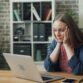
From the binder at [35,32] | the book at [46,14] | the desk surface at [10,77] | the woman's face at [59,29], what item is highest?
the book at [46,14]

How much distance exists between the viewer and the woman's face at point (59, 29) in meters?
2.46

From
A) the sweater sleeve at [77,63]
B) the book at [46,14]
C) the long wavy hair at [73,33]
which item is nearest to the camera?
the sweater sleeve at [77,63]

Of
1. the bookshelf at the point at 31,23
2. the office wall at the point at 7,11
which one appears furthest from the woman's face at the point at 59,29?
the office wall at the point at 7,11

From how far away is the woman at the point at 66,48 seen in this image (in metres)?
2.46

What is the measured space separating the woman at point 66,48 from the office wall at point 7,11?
2862 millimetres

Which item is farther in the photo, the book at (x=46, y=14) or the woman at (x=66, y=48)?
the book at (x=46, y=14)

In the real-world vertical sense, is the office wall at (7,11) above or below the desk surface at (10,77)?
above

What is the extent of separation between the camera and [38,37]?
519 centimetres

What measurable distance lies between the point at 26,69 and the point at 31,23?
10.2 ft

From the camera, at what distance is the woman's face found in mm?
2461

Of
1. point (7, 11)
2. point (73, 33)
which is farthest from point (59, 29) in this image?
point (7, 11)

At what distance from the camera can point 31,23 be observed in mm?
5199

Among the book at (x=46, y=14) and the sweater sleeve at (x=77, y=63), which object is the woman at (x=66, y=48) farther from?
the book at (x=46, y=14)

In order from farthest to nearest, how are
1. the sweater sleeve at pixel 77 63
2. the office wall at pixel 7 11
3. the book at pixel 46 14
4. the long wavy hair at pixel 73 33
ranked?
the office wall at pixel 7 11 → the book at pixel 46 14 → the long wavy hair at pixel 73 33 → the sweater sleeve at pixel 77 63
